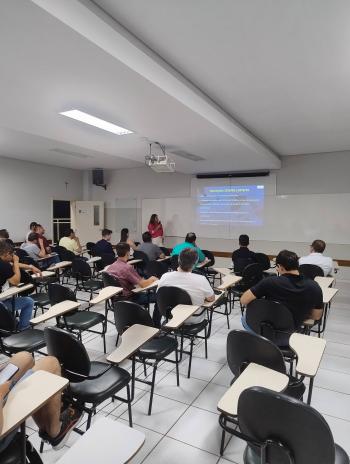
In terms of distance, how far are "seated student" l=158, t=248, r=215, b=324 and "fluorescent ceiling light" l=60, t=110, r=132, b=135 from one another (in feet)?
6.42

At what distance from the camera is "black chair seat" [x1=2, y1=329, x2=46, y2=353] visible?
90.4 inches

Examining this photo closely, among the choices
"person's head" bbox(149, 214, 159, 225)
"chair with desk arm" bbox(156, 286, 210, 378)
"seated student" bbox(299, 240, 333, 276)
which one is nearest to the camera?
"chair with desk arm" bbox(156, 286, 210, 378)

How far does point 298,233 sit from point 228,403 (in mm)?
5980

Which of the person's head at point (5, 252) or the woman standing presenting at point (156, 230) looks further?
the woman standing presenting at point (156, 230)

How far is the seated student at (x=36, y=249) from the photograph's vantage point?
212 inches

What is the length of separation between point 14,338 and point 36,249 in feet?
10.9

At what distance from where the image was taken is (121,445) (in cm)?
111

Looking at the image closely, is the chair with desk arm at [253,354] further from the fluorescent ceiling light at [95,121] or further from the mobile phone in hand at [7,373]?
the fluorescent ceiling light at [95,121]

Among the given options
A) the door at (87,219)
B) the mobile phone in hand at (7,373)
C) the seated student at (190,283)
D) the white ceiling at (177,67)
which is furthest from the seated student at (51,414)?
the door at (87,219)

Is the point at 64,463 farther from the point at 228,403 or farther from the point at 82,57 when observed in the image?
the point at 82,57

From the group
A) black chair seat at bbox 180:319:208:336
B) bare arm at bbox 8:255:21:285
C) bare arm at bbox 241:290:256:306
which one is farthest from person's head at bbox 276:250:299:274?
bare arm at bbox 8:255:21:285

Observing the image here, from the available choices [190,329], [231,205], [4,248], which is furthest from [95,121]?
[231,205]

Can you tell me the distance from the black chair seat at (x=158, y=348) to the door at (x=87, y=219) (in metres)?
7.19

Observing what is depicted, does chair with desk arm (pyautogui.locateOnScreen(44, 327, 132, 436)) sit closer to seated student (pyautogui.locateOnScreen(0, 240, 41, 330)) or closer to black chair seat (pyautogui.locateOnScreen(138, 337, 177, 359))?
black chair seat (pyautogui.locateOnScreen(138, 337, 177, 359))
